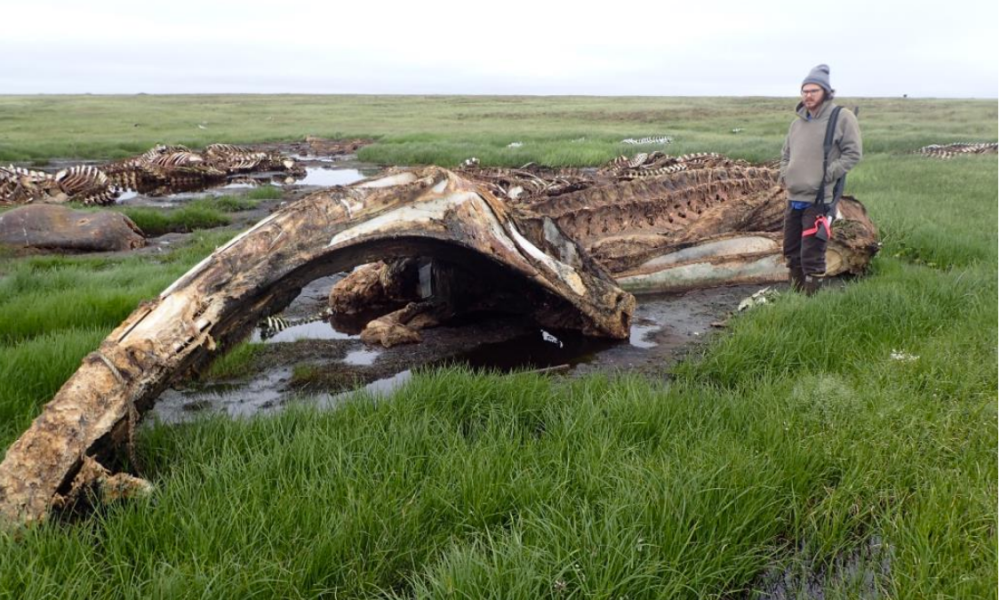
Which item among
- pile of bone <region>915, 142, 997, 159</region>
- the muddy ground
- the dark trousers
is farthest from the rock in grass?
pile of bone <region>915, 142, 997, 159</region>

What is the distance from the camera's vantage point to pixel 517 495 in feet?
8.58

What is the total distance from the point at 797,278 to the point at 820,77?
1929 mm

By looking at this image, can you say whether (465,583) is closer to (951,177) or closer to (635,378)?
(635,378)

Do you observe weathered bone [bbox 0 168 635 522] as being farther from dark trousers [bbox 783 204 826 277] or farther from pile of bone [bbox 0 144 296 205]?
pile of bone [bbox 0 144 296 205]

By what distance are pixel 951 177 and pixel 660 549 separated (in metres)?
15.8

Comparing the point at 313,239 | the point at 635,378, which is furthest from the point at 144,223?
the point at 635,378

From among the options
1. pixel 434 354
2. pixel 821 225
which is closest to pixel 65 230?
pixel 434 354

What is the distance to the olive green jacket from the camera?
19.1 ft

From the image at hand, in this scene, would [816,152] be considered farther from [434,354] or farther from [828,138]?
[434,354]

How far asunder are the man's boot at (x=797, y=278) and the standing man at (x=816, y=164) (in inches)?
1.7

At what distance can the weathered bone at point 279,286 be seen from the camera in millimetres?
2461

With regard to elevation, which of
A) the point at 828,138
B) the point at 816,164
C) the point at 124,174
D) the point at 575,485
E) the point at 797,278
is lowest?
the point at 575,485

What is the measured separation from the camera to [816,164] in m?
5.99

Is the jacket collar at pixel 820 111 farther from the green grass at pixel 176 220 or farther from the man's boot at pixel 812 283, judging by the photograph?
the green grass at pixel 176 220
